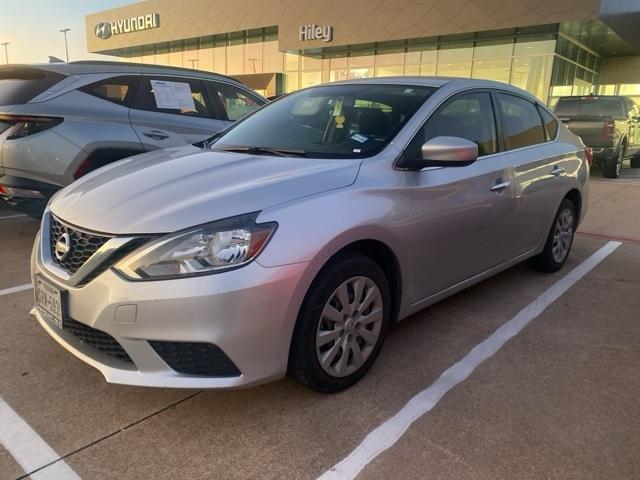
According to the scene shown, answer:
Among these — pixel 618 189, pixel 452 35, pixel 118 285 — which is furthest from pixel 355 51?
pixel 118 285

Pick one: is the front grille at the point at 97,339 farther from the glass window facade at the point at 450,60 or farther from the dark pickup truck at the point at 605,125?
the glass window facade at the point at 450,60

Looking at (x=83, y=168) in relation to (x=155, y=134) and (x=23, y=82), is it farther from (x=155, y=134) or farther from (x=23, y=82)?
(x=23, y=82)

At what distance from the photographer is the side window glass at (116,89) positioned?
16.4ft

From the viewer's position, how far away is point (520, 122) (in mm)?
4129

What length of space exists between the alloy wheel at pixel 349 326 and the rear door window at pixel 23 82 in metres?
3.68

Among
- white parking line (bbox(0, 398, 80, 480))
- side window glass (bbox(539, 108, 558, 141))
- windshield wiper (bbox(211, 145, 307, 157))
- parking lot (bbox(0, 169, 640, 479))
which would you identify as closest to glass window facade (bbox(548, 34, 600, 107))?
side window glass (bbox(539, 108, 558, 141))

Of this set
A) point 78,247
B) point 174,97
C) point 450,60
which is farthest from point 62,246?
point 450,60

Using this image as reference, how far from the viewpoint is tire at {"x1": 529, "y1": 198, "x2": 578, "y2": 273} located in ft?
15.0

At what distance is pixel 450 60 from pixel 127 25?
27336mm

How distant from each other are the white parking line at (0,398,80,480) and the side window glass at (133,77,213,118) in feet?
11.9

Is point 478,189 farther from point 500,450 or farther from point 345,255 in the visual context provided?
point 500,450

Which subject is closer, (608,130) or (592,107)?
(608,130)

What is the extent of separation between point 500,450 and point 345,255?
1100mm

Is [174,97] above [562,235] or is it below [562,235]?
above
